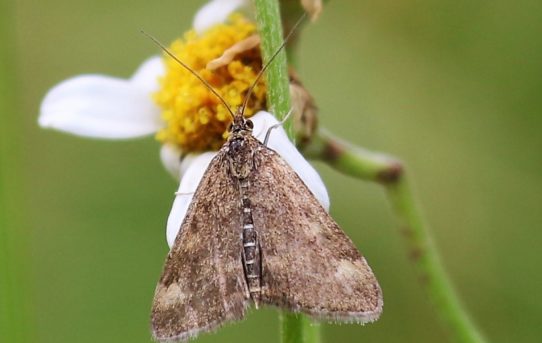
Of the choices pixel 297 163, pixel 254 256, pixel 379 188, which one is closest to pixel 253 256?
pixel 254 256

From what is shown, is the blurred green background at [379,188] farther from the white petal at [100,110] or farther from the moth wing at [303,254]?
the moth wing at [303,254]

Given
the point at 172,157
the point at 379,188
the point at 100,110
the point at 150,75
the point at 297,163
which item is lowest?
the point at 297,163

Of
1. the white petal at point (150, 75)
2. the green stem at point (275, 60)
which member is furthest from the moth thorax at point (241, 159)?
the white petal at point (150, 75)

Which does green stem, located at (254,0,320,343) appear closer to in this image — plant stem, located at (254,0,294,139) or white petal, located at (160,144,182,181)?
plant stem, located at (254,0,294,139)

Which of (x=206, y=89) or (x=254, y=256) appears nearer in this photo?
(x=254, y=256)

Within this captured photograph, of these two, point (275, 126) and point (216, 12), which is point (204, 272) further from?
point (216, 12)

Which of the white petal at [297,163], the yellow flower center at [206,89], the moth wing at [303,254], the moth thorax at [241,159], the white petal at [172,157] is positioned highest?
the yellow flower center at [206,89]
